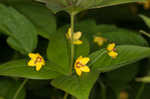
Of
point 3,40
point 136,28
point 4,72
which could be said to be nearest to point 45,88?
point 3,40

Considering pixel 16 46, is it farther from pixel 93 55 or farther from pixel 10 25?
pixel 93 55

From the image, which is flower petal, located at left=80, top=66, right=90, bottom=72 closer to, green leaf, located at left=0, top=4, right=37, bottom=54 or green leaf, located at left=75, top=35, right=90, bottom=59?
green leaf, located at left=75, top=35, right=90, bottom=59

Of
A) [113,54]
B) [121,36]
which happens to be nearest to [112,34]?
[121,36]

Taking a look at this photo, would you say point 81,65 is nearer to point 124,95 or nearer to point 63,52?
point 63,52

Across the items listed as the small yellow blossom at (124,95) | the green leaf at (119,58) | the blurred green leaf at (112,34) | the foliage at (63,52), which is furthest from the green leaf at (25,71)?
the small yellow blossom at (124,95)

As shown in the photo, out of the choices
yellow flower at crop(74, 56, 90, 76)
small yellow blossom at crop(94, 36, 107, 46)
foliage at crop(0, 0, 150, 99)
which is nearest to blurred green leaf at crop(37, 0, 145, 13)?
foliage at crop(0, 0, 150, 99)
